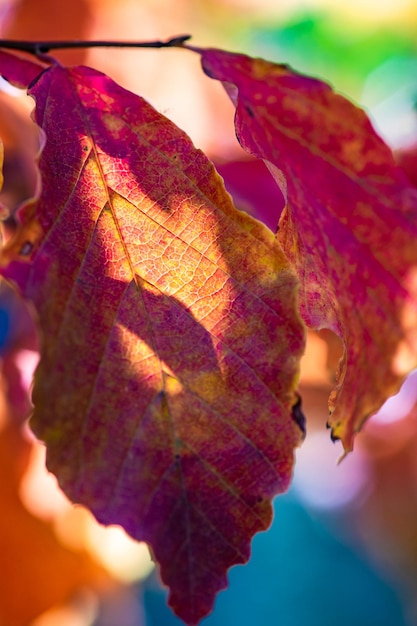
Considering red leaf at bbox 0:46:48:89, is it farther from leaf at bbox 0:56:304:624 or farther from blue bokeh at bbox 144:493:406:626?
blue bokeh at bbox 144:493:406:626

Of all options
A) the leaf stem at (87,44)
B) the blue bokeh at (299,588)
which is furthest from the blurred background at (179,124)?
the blue bokeh at (299,588)

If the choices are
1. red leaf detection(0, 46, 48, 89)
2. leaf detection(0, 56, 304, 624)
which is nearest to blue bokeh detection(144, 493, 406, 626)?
leaf detection(0, 56, 304, 624)

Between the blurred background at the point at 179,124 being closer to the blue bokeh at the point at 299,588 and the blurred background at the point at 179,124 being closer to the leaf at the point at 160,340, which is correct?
the leaf at the point at 160,340

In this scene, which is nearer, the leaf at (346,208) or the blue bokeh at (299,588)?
the leaf at (346,208)

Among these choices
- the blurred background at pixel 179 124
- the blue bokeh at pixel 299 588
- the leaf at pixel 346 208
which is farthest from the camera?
the blue bokeh at pixel 299 588

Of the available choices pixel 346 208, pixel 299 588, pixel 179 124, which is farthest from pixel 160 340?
pixel 299 588

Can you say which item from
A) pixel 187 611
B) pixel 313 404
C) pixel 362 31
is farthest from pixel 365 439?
pixel 187 611
